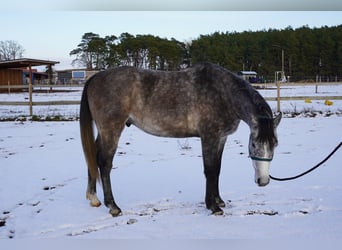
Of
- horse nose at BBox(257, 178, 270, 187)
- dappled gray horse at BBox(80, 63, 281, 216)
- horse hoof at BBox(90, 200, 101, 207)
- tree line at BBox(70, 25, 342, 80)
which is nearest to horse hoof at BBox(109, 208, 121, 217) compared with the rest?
dappled gray horse at BBox(80, 63, 281, 216)

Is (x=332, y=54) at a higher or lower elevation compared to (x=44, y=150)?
higher

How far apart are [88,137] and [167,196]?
48.6 inches

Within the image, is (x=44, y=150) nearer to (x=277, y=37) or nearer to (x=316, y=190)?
(x=316, y=190)

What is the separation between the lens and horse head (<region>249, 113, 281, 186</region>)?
2.86m

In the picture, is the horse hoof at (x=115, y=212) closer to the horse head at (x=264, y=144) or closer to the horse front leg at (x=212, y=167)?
the horse front leg at (x=212, y=167)

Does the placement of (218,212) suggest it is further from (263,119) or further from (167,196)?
(263,119)

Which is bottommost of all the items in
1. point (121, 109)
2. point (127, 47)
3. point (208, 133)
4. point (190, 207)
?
point (190, 207)

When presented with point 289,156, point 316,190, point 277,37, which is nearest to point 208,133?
→ point 316,190

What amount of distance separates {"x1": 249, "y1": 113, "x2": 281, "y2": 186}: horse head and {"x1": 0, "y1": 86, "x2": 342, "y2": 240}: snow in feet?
1.76

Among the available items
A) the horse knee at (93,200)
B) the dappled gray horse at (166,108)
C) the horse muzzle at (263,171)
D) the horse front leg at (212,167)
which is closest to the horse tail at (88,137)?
the dappled gray horse at (166,108)

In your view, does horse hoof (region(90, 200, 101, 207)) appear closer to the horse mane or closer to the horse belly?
the horse belly

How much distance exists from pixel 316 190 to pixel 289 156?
195cm

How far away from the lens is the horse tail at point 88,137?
11.4 ft

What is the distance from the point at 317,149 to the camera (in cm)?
Result: 629
